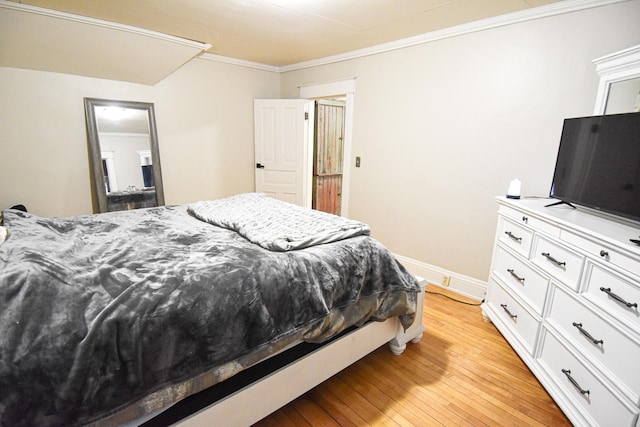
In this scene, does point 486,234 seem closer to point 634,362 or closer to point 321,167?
point 634,362

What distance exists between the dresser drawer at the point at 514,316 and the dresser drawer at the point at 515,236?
0.33 meters

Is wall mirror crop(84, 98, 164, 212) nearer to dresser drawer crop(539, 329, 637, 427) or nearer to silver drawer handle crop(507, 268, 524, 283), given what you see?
silver drawer handle crop(507, 268, 524, 283)

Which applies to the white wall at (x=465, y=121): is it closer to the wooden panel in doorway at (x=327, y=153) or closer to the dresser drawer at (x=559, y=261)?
the dresser drawer at (x=559, y=261)

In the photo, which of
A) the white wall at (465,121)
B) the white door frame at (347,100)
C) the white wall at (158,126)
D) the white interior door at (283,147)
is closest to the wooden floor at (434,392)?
the white wall at (465,121)

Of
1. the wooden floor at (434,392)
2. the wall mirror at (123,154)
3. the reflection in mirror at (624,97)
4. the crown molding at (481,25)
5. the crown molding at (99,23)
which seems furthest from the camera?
the wall mirror at (123,154)

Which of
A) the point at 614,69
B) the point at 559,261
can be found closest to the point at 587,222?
the point at 559,261

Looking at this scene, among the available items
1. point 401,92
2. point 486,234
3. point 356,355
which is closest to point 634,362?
point 356,355

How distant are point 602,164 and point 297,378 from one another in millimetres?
1940

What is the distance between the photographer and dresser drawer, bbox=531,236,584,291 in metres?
1.52

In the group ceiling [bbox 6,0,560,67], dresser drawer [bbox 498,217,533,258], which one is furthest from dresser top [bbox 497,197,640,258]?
ceiling [bbox 6,0,560,67]

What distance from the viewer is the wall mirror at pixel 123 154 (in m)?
3.08

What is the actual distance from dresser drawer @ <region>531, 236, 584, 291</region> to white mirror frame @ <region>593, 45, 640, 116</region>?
1.03 meters

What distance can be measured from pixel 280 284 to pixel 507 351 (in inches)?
66.7

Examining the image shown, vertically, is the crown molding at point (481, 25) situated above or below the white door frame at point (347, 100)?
above
